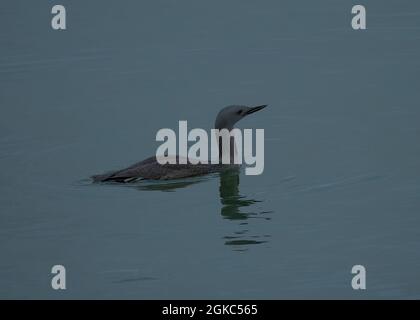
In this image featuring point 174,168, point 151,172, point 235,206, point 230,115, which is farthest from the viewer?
point 230,115

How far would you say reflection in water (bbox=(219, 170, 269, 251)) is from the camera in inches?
416

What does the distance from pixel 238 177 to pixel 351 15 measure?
5674 mm

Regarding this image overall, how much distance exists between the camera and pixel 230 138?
42.3ft

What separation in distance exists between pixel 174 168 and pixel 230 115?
3.14 feet

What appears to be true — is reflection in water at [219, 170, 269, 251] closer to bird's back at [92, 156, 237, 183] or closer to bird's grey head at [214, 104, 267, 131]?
bird's back at [92, 156, 237, 183]

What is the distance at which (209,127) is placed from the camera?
13.6 m

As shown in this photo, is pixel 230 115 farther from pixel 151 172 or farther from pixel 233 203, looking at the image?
pixel 233 203

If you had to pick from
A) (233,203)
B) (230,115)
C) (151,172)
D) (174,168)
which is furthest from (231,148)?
(233,203)

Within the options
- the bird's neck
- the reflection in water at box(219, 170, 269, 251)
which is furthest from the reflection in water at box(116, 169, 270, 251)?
the bird's neck

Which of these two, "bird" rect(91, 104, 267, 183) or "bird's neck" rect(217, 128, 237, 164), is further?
"bird's neck" rect(217, 128, 237, 164)

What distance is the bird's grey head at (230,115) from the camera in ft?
42.1

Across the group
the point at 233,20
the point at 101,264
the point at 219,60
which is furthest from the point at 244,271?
the point at 233,20

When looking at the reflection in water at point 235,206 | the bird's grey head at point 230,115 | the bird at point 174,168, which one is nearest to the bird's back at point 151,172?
the bird at point 174,168

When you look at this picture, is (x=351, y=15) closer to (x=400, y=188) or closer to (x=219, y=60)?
(x=219, y=60)
